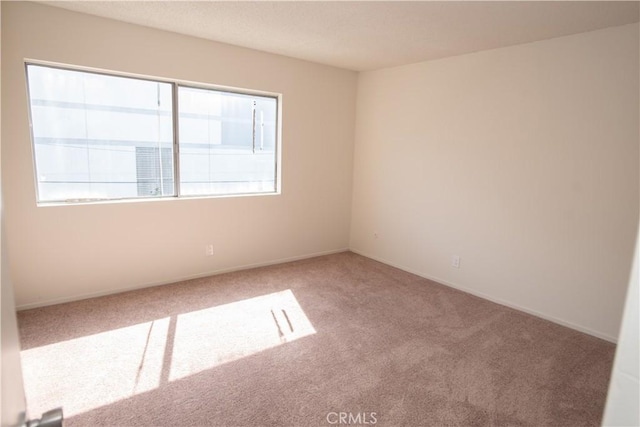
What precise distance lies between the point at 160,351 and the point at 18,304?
4.94 feet

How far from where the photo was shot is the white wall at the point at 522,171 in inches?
110

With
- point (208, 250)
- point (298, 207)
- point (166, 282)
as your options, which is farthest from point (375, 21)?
point (166, 282)

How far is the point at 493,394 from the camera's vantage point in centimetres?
221

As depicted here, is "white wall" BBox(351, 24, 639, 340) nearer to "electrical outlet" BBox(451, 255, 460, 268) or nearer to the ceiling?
"electrical outlet" BBox(451, 255, 460, 268)

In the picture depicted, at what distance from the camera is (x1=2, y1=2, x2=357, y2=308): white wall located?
113 inches

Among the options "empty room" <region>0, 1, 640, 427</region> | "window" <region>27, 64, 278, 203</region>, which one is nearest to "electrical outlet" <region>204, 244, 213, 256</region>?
"empty room" <region>0, 1, 640, 427</region>

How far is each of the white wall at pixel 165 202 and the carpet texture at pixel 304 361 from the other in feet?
1.14

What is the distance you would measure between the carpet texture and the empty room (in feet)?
0.06

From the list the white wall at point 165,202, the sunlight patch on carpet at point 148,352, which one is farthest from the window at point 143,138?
the sunlight patch on carpet at point 148,352

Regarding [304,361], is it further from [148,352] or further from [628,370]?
[628,370]

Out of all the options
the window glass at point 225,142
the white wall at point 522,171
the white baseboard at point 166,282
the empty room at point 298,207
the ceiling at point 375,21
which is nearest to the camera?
the empty room at point 298,207

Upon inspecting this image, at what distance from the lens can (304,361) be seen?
2484mm

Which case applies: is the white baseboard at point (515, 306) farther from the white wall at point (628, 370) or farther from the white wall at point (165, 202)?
the white wall at point (628, 370)

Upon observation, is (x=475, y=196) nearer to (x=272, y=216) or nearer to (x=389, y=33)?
(x=389, y=33)
